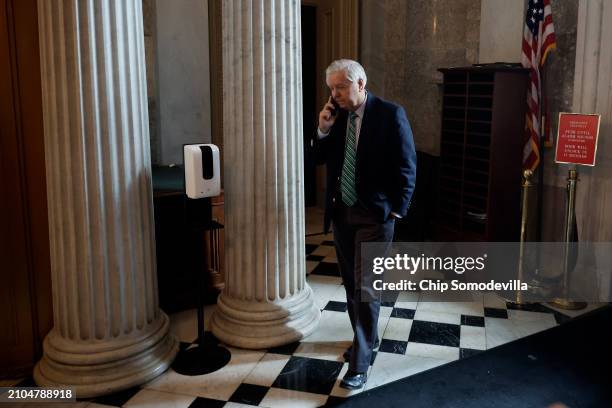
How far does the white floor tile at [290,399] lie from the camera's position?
3.59 metres

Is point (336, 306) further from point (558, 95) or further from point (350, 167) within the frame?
point (558, 95)

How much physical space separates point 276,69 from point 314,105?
4258 millimetres

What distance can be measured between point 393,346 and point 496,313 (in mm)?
1098

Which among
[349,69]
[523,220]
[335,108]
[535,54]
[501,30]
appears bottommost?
[523,220]

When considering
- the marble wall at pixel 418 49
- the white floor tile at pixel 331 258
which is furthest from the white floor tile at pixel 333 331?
the marble wall at pixel 418 49

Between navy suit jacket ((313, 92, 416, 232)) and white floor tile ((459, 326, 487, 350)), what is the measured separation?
1.27m

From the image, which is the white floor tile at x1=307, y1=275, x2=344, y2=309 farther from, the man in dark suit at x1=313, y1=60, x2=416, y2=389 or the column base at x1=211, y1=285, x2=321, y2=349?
the man in dark suit at x1=313, y1=60, x2=416, y2=389

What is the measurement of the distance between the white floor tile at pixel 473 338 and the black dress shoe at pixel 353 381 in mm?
919

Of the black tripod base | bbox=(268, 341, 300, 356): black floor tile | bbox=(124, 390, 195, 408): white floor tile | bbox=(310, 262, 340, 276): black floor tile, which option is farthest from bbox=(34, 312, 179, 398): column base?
bbox=(310, 262, 340, 276): black floor tile

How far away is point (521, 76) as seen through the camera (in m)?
5.35

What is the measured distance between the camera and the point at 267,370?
3.98 metres

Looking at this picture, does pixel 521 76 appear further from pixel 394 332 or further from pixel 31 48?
pixel 31 48

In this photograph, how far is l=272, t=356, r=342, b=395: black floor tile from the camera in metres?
3.79

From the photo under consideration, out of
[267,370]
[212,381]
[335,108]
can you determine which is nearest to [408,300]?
[267,370]
